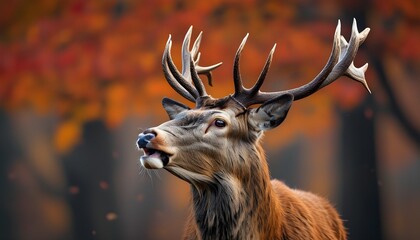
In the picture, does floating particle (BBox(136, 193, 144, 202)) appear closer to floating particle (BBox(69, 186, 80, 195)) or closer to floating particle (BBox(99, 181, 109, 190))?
floating particle (BBox(99, 181, 109, 190))

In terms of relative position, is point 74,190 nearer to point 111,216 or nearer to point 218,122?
point 111,216

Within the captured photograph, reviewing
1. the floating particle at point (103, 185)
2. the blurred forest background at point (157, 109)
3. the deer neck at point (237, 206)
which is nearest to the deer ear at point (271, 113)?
the deer neck at point (237, 206)

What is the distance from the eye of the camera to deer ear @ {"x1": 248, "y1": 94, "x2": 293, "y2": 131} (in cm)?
390

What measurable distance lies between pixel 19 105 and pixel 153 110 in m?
1.41

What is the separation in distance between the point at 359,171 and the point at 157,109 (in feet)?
6.83

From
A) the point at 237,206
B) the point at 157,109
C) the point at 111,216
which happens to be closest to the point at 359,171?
the point at 157,109

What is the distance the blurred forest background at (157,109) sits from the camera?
7.08 meters

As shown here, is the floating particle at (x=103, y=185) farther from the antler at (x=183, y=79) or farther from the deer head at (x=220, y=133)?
the deer head at (x=220, y=133)

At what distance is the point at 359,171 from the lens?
709 centimetres

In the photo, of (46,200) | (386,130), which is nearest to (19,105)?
(46,200)

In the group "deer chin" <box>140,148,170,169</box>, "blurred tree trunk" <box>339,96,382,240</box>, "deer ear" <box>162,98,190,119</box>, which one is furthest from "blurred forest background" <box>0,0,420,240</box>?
"deer chin" <box>140,148,170,169</box>

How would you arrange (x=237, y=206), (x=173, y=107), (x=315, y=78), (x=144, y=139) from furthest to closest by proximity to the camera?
(x=173, y=107) < (x=315, y=78) < (x=237, y=206) < (x=144, y=139)

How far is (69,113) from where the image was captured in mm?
7441

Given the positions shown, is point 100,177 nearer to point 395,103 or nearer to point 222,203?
point 395,103
